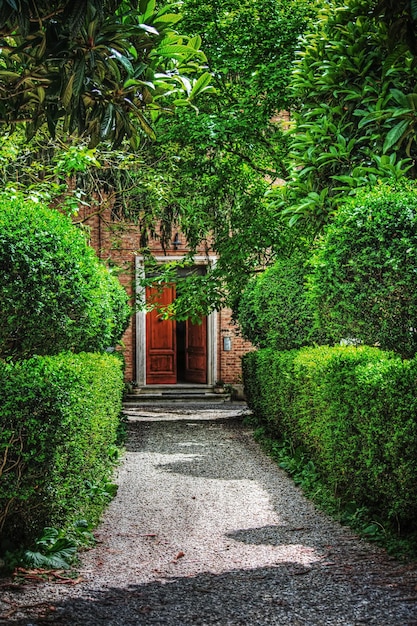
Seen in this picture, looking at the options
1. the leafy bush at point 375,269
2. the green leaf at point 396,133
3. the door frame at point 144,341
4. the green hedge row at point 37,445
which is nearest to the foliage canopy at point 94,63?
the green hedge row at point 37,445

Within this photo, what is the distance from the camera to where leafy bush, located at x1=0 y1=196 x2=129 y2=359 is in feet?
18.1

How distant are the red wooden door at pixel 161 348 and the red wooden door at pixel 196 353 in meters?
0.53

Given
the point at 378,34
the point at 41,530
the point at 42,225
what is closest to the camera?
the point at 41,530

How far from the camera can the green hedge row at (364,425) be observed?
540 centimetres

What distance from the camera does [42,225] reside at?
19.0 feet

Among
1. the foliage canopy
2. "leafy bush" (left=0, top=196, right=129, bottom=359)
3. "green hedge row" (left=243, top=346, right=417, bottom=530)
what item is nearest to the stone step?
"green hedge row" (left=243, top=346, right=417, bottom=530)

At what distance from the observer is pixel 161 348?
21.2 meters

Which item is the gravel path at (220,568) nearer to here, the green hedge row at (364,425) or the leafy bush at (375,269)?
the green hedge row at (364,425)

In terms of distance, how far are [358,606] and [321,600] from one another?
222mm

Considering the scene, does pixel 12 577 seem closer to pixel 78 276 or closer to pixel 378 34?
pixel 78 276

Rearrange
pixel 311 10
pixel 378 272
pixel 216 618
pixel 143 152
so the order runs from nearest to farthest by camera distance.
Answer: pixel 216 618 → pixel 378 272 → pixel 311 10 → pixel 143 152

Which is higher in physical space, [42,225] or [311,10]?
[311,10]

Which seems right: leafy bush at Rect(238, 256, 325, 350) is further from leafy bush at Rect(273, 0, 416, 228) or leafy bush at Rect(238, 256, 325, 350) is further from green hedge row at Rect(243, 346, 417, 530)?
leafy bush at Rect(273, 0, 416, 228)

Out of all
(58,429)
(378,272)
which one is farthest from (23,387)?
(378,272)
